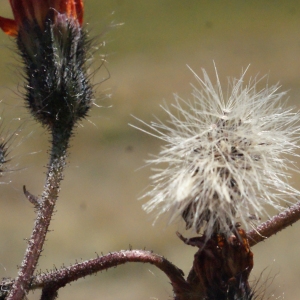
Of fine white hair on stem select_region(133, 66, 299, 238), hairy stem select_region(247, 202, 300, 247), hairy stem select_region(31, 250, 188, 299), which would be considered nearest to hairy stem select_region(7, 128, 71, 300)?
hairy stem select_region(31, 250, 188, 299)

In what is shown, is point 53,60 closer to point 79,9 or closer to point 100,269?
point 79,9

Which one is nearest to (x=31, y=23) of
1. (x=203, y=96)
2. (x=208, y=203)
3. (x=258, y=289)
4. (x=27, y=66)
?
(x=27, y=66)

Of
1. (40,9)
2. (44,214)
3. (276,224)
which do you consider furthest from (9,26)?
(276,224)

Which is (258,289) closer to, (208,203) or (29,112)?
(208,203)

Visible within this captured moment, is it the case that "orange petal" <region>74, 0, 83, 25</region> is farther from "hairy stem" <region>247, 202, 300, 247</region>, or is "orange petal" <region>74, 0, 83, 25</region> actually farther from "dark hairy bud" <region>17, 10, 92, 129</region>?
"hairy stem" <region>247, 202, 300, 247</region>

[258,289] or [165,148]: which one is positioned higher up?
[165,148]

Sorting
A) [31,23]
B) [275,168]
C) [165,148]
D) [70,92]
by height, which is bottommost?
[275,168]
